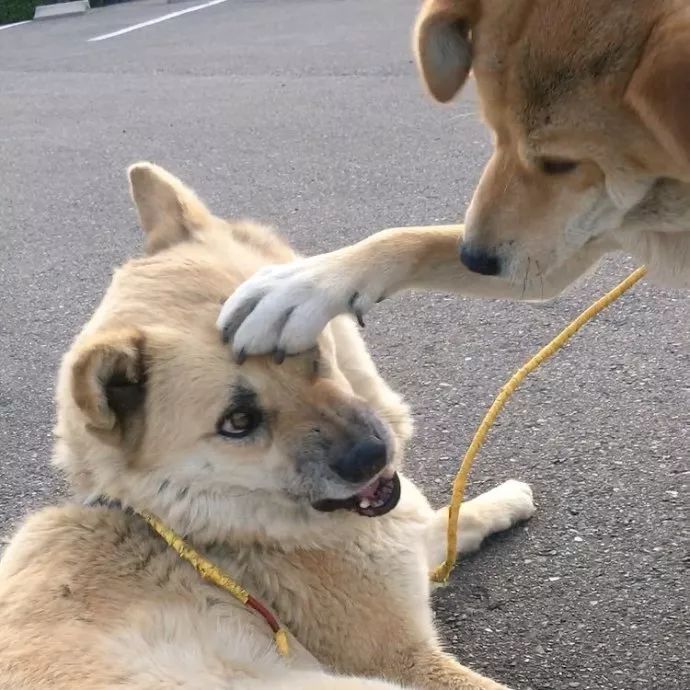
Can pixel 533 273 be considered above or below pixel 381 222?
above

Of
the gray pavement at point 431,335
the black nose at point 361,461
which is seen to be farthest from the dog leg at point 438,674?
the black nose at point 361,461

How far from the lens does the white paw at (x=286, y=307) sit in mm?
2117

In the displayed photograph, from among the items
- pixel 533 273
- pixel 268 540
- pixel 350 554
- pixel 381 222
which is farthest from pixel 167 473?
pixel 381 222

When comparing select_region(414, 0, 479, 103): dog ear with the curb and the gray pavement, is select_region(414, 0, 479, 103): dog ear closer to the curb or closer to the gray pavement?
the gray pavement

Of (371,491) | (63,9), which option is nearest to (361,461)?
(371,491)

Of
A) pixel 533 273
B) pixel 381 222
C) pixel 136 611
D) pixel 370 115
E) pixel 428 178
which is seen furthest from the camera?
pixel 370 115

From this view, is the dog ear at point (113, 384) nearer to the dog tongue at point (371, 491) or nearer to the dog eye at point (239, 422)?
the dog eye at point (239, 422)

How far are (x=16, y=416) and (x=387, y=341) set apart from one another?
Answer: 1.52m

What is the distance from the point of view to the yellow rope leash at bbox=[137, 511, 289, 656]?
2.15 metres

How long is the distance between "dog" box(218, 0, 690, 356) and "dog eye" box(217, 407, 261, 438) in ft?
0.47

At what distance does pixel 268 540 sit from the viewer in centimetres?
232

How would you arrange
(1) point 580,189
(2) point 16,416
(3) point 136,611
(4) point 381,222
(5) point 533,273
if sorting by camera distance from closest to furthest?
(3) point 136,611
(1) point 580,189
(5) point 533,273
(2) point 16,416
(4) point 381,222

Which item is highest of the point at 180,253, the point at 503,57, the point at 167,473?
the point at 503,57

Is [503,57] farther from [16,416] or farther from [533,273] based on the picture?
[16,416]
